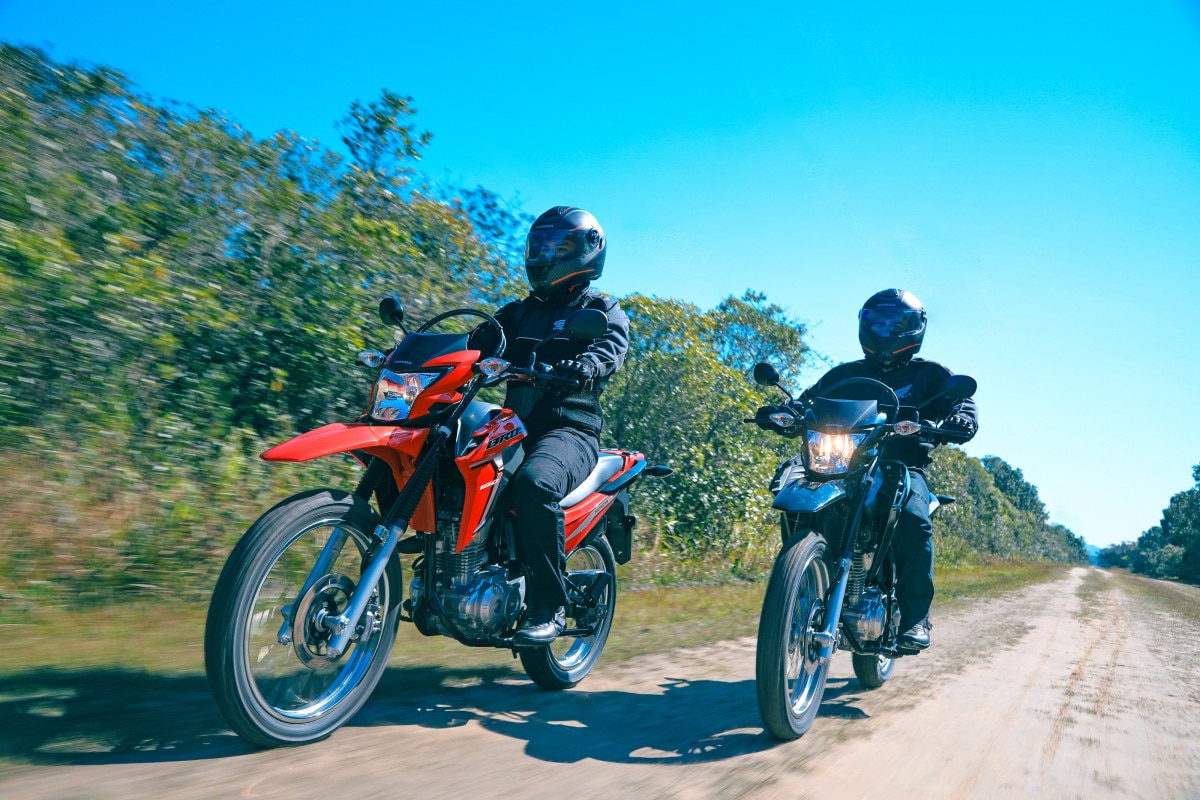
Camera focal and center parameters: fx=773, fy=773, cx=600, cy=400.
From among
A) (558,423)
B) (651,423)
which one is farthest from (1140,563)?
(558,423)

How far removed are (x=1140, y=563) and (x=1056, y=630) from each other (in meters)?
122

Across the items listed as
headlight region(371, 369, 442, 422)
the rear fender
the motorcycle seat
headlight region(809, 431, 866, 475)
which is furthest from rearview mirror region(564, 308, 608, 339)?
headlight region(809, 431, 866, 475)

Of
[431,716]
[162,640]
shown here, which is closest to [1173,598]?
[431,716]

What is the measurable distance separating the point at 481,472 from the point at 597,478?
3.12 ft

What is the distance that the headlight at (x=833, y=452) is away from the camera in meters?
3.88

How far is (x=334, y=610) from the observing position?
2.94 meters

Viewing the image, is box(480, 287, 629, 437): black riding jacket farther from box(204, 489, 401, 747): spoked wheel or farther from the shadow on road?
the shadow on road

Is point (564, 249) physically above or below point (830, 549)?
above

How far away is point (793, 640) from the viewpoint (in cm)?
357

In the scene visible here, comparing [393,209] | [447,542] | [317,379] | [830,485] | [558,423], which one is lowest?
[447,542]

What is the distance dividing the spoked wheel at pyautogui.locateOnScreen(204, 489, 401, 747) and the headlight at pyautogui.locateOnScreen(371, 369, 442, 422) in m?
0.36

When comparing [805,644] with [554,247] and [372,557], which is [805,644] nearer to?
[372,557]

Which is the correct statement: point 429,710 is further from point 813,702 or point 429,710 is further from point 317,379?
point 317,379

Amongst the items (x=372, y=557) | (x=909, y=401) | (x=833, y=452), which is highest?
(x=909, y=401)
